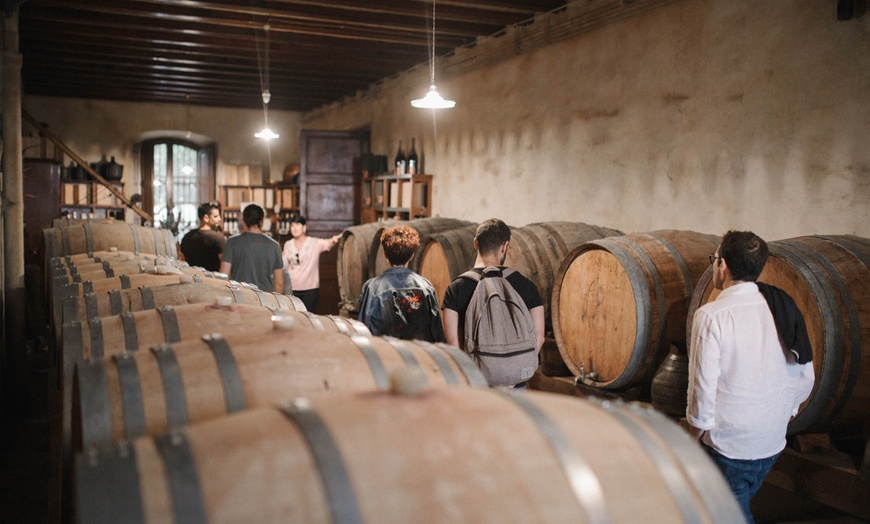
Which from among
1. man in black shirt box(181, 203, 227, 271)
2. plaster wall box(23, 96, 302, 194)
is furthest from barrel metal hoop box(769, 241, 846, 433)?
plaster wall box(23, 96, 302, 194)

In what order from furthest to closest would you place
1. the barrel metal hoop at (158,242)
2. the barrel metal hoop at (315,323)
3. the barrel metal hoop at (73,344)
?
the barrel metal hoop at (158,242)
the barrel metal hoop at (315,323)
the barrel metal hoop at (73,344)

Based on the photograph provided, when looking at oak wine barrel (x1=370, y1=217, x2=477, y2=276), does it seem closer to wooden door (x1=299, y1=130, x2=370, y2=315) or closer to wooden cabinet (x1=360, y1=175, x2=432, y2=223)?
wooden cabinet (x1=360, y1=175, x2=432, y2=223)

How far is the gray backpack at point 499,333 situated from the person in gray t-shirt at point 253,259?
2.61 meters

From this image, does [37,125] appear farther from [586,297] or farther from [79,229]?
[586,297]

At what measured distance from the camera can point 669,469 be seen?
1.17 metres

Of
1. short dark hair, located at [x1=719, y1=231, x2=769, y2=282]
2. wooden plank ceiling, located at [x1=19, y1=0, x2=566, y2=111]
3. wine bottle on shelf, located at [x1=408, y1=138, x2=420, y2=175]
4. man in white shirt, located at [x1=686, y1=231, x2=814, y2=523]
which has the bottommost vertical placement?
man in white shirt, located at [x1=686, y1=231, x2=814, y2=523]

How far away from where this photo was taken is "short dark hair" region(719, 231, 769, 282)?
8.87 ft

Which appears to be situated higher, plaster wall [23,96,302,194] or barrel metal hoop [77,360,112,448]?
plaster wall [23,96,302,194]

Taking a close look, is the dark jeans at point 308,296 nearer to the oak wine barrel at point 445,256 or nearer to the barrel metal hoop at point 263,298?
the oak wine barrel at point 445,256

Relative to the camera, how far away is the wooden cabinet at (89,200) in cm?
1366

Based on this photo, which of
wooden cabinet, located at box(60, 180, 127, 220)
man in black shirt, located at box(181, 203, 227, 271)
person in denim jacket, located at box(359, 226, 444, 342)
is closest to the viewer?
person in denim jacket, located at box(359, 226, 444, 342)

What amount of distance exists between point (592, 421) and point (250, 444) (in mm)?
554

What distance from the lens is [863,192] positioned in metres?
4.03

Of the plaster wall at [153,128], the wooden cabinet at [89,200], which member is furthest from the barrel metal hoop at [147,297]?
the plaster wall at [153,128]
